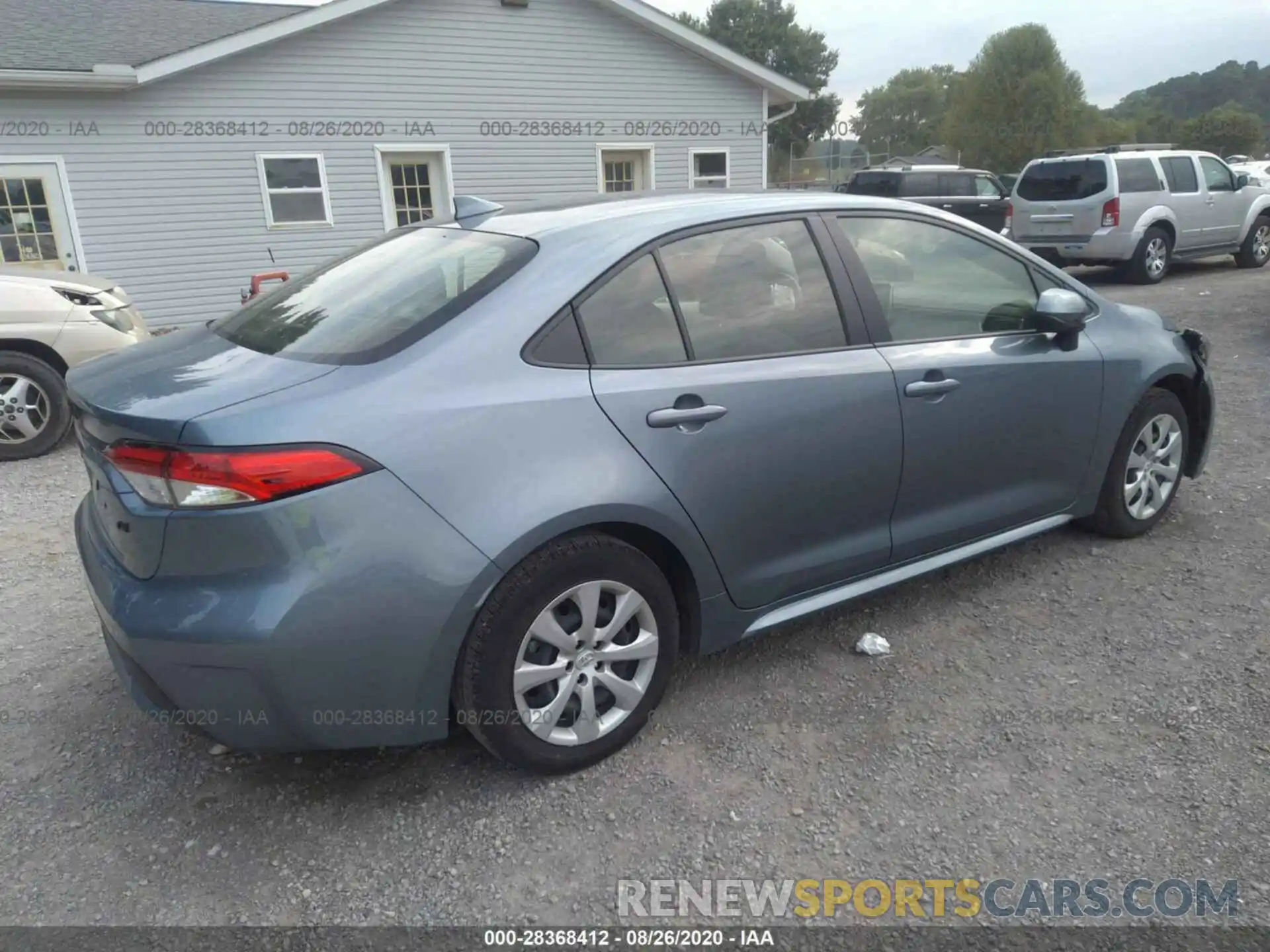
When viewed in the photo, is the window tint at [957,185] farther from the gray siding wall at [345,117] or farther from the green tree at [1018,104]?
the green tree at [1018,104]

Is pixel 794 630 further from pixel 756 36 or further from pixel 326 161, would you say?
pixel 756 36

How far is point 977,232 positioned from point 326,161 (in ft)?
37.0

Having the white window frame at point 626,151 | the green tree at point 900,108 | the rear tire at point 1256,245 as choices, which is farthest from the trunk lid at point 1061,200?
the green tree at point 900,108

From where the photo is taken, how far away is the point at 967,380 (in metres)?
3.18

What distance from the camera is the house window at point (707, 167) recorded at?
1520 centimetres

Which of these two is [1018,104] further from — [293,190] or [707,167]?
[293,190]

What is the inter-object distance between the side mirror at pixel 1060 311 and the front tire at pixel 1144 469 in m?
0.69

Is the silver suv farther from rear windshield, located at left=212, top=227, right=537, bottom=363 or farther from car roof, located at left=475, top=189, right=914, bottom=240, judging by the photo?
rear windshield, located at left=212, top=227, right=537, bottom=363

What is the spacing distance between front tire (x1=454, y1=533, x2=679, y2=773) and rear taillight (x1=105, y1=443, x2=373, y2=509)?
1.72 ft

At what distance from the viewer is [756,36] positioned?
50.4 m

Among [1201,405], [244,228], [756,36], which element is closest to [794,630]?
[1201,405]

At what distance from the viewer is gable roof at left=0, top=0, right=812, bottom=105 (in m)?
10.5

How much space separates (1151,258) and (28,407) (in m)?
13.6

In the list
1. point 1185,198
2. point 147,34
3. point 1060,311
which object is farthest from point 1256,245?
point 147,34
